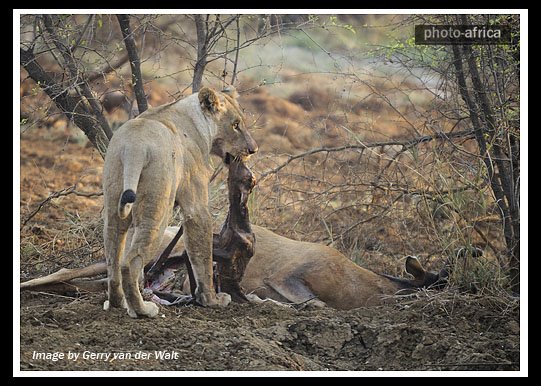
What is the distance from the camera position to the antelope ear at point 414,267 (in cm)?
682

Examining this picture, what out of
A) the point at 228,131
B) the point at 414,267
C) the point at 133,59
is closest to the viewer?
the point at 228,131

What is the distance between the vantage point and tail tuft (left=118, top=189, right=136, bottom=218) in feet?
17.7

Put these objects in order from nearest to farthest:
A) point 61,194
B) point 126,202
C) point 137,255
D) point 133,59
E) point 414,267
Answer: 1. point 126,202
2. point 137,255
3. point 414,267
4. point 133,59
5. point 61,194

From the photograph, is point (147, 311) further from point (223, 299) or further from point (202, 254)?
point (223, 299)

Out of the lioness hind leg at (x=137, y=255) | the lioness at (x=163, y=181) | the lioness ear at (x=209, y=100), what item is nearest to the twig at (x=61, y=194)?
the lioness at (x=163, y=181)

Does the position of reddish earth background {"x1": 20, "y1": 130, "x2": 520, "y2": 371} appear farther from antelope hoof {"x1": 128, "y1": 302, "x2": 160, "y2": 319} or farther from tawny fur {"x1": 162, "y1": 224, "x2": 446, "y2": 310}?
tawny fur {"x1": 162, "y1": 224, "x2": 446, "y2": 310}

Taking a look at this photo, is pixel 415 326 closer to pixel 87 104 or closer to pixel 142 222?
pixel 142 222

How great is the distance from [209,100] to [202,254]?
97 centimetres

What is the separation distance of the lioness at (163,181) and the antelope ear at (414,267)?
130 cm

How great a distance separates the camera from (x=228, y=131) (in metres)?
6.39

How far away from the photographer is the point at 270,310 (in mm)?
6391

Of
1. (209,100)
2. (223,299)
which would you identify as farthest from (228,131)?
(223,299)

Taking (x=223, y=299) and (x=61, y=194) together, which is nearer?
(x=223, y=299)

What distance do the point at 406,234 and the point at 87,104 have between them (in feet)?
9.07
